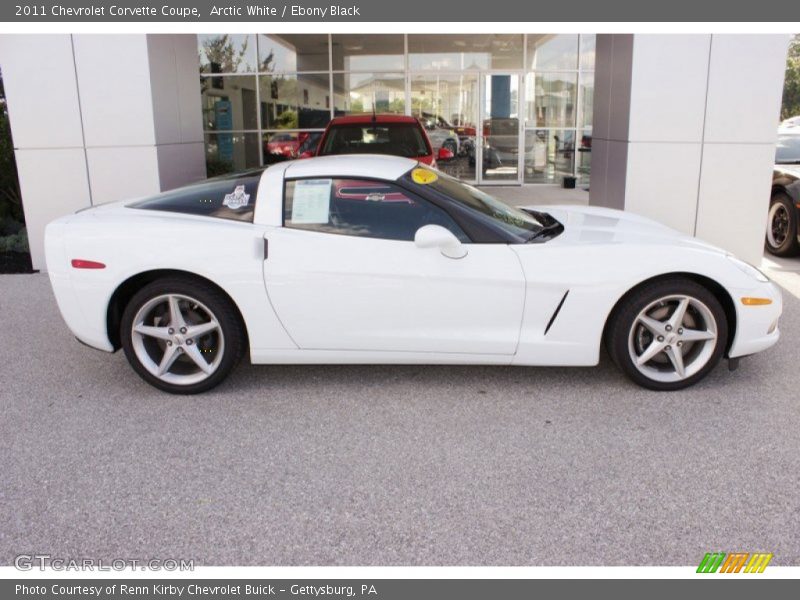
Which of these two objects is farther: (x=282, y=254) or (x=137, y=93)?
(x=137, y=93)

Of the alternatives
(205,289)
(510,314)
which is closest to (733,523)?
(510,314)

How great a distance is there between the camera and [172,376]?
4434 mm

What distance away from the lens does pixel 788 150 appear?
9523mm

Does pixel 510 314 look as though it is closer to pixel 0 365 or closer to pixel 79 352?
pixel 79 352

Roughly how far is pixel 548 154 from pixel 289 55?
20.5ft

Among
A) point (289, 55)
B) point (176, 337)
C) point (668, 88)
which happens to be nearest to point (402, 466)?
point (176, 337)

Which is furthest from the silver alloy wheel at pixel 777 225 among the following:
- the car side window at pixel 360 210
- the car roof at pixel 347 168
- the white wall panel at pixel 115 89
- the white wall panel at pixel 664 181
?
the white wall panel at pixel 115 89

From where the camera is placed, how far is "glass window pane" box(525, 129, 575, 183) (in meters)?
16.8

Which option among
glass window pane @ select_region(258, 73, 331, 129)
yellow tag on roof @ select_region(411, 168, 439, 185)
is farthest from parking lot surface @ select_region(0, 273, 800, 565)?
glass window pane @ select_region(258, 73, 331, 129)

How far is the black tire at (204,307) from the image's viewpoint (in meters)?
4.27

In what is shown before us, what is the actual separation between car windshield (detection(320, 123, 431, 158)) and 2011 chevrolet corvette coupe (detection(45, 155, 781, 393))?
4.65 m

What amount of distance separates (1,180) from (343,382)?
8418mm

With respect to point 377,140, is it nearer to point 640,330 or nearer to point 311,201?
point 311,201

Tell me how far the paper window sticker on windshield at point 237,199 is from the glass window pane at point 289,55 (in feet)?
41.5
